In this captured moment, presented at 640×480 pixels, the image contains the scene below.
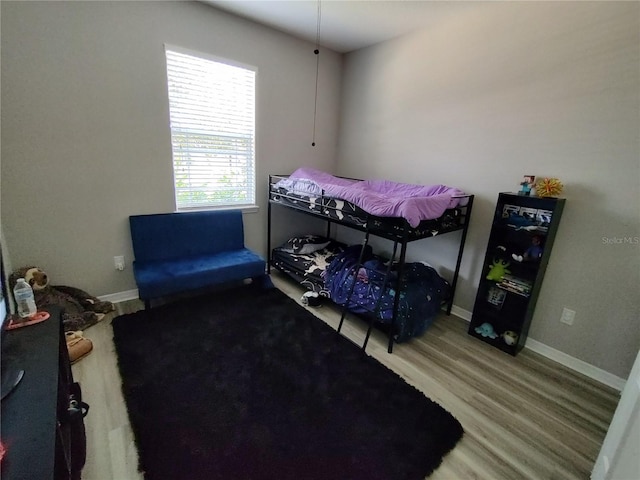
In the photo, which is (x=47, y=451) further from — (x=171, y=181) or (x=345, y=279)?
(x=171, y=181)

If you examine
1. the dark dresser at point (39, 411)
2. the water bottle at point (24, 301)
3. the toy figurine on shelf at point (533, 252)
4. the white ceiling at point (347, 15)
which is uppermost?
the white ceiling at point (347, 15)

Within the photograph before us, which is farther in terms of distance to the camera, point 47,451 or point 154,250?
point 154,250

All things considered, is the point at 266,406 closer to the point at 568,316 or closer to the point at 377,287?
the point at 377,287

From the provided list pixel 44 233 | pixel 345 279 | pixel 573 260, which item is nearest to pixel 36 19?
pixel 44 233

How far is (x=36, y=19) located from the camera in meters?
1.96

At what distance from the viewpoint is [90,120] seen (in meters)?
2.25

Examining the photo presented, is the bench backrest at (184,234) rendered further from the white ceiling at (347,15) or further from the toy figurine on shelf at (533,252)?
the toy figurine on shelf at (533,252)

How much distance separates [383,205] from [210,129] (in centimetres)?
190

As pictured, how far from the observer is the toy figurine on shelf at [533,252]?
6.80 feet

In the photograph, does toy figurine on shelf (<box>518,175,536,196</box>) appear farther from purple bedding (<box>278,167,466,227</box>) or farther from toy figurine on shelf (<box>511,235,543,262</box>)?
purple bedding (<box>278,167,466,227</box>)

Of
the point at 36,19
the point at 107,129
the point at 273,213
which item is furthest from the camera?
the point at 273,213

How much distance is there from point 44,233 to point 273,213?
2.03 meters

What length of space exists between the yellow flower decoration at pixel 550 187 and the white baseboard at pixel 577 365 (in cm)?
116

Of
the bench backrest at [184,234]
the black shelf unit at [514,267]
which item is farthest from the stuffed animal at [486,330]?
the bench backrest at [184,234]
